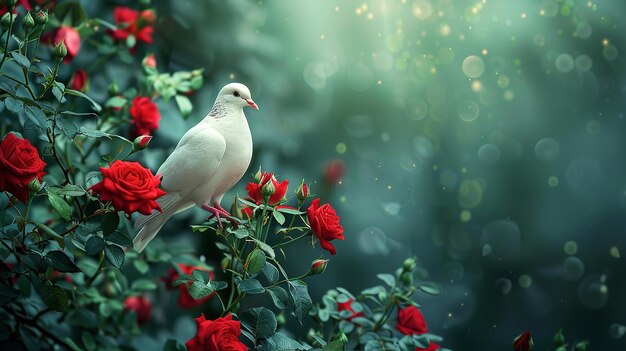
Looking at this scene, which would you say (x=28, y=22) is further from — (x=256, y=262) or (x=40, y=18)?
Result: (x=256, y=262)

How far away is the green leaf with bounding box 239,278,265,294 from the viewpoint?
71 cm

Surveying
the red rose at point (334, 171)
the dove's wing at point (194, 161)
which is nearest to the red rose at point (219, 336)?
the dove's wing at point (194, 161)

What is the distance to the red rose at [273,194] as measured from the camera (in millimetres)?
727

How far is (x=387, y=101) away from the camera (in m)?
1.40

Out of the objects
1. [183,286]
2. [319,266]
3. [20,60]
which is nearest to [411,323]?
[319,266]

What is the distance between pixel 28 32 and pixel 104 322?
0.51m

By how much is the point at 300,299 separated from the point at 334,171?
645 millimetres

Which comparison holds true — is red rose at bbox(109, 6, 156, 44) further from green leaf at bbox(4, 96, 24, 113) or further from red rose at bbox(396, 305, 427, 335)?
red rose at bbox(396, 305, 427, 335)

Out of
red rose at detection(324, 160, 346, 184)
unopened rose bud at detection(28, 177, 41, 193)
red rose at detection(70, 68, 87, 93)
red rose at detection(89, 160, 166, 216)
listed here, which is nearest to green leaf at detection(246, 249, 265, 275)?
red rose at detection(89, 160, 166, 216)

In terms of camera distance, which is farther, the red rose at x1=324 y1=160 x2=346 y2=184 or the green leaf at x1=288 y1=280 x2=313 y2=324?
the red rose at x1=324 y1=160 x2=346 y2=184

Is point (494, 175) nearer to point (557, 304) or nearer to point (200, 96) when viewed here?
point (557, 304)

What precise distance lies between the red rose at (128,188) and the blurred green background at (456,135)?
568mm

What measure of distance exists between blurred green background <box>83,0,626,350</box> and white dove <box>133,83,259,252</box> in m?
0.51

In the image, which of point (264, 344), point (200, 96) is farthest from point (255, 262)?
point (200, 96)
